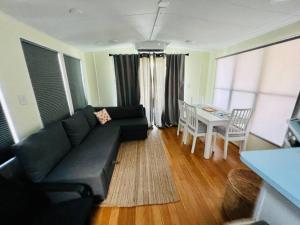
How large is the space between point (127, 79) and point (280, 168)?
3.59 m

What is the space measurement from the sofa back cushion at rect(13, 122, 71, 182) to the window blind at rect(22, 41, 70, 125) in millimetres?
405

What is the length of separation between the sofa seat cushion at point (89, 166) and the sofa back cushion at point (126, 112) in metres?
1.25

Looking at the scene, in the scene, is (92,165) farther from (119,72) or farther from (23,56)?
(119,72)

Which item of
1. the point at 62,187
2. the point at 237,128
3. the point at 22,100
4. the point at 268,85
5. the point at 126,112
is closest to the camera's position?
the point at 62,187

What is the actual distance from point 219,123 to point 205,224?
1.54 meters

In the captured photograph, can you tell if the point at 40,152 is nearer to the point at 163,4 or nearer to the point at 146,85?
the point at 163,4

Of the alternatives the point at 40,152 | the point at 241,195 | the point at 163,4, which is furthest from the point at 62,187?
the point at 163,4

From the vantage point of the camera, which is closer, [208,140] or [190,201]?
[190,201]

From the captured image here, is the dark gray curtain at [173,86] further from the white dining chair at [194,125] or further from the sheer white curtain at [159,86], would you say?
the white dining chair at [194,125]

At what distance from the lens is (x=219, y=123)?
249 centimetres

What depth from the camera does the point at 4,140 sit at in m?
1.48

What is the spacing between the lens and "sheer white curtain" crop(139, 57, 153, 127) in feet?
12.8

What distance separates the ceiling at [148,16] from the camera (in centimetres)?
149

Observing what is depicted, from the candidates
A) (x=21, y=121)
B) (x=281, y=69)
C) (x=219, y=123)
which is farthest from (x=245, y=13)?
(x=21, y=121)
